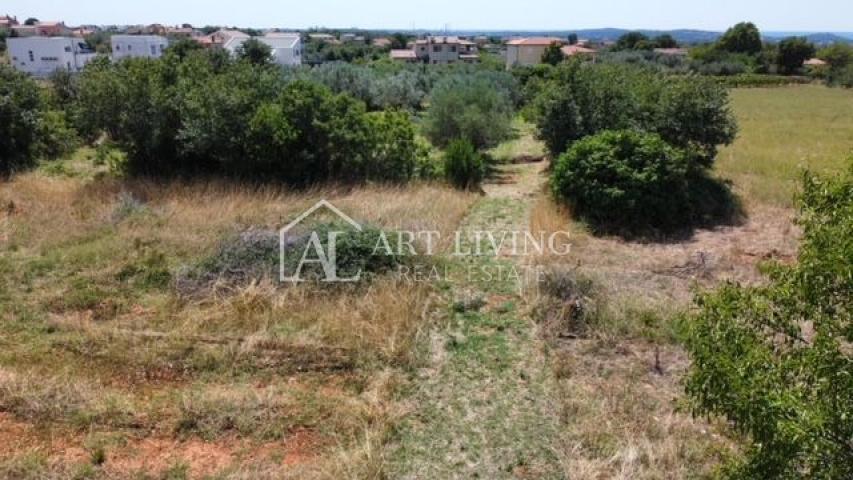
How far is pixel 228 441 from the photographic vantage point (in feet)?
13.9

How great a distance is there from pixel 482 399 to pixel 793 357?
8.87ft

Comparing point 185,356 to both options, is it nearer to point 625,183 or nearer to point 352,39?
point 625,183

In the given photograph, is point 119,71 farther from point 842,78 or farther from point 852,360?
point 842,78

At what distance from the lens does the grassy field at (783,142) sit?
10.9m

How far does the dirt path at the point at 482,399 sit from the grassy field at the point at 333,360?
0.02 metres

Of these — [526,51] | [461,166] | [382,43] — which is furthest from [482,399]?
[382,43]

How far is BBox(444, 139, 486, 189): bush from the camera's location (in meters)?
11.6

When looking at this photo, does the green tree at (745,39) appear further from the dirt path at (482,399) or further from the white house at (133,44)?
the dirt path at (482,399)

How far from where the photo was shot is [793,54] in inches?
2199

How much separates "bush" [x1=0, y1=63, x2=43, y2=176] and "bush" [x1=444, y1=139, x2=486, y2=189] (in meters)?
9.17

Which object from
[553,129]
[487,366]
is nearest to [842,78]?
[553,129]

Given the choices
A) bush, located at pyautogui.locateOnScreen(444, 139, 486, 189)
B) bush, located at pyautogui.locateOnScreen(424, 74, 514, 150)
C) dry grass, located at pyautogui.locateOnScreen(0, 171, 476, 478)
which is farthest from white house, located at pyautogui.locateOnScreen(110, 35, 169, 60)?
dry grass, located at pyautogui.locateOnScreen(0, 171, 476, 478)

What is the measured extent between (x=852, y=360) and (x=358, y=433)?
311 cm

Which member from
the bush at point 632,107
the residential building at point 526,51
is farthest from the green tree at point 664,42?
the bush at point 632,107
